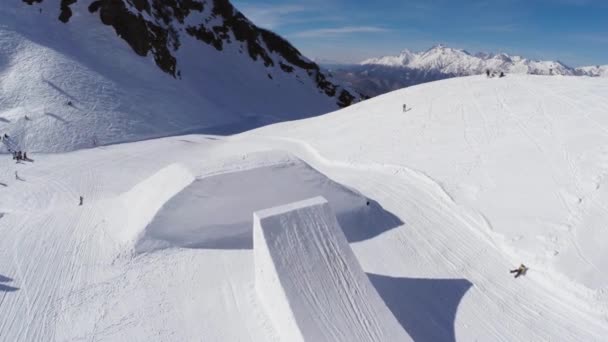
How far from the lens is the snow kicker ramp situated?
5523mm

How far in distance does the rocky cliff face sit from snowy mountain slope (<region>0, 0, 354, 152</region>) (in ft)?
0.50

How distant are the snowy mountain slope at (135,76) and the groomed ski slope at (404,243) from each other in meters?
7.28

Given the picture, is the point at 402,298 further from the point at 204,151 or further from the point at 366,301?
the point at 204,151

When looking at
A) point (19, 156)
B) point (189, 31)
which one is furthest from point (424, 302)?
point (189, 31)

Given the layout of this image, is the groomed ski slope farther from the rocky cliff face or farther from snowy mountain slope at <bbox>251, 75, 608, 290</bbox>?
the rocky cliff face

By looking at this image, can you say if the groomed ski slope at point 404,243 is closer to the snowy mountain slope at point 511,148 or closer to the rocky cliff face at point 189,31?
the snowy mountain slope at point 511,148

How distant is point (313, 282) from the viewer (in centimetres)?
614

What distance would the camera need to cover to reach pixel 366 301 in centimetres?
599

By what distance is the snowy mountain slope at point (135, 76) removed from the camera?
22.5 metres

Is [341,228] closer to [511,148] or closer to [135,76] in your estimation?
[511,148]

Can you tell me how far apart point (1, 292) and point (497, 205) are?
1266cm

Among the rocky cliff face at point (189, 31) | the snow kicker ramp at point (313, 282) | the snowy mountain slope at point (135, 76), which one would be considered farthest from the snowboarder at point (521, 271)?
the rocky cliff face at point (189, 31)

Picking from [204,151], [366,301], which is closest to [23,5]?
[204,151]

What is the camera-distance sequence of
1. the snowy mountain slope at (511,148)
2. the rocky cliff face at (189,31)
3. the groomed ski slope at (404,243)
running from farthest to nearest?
1. the rocky cliff face at (189,31)
2. the snowy mountain slope at (511,148)
3. the groomed ski slope at (404,243)
